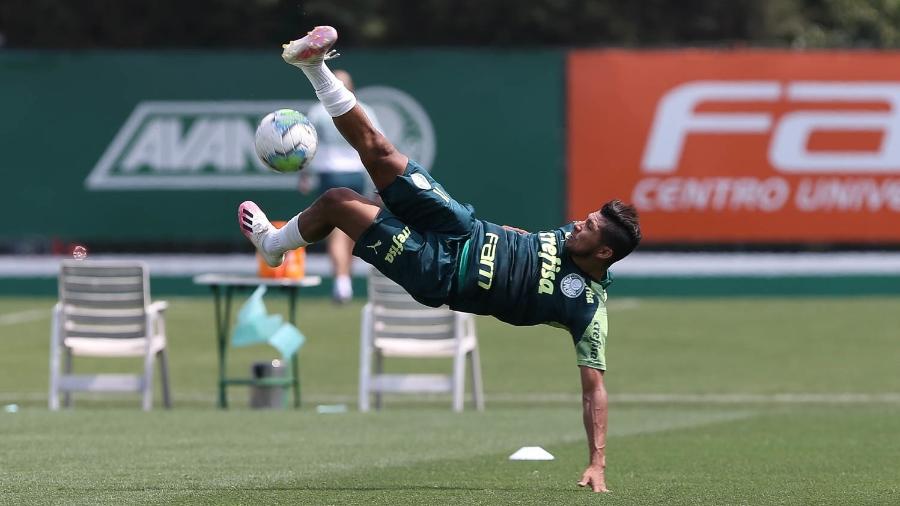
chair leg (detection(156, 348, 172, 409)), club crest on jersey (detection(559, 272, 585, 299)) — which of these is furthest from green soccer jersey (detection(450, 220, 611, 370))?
chair leg (detection(156, 348, 172, 409))

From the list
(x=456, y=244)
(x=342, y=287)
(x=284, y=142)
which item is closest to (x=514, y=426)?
(x=456, y=244)

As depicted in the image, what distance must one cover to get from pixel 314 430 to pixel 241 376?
16.4 feet

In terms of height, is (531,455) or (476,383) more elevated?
(531,455)

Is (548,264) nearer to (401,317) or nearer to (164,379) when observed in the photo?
(401,317)

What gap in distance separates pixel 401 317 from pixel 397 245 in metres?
5.07

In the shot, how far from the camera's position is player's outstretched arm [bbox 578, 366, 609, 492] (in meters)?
8.84

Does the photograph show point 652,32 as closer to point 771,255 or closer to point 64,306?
point 771,255

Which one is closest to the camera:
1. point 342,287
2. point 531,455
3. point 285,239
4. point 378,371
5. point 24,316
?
point 285,239

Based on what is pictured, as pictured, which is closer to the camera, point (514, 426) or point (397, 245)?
point (397, 245)

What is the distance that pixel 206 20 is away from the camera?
36.2 metres

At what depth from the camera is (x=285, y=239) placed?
959cm

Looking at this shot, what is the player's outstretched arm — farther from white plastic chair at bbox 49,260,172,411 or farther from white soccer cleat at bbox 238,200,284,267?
white plastic chair at bbox 49,260,172,411

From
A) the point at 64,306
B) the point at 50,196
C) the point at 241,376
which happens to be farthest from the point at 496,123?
the point at 64,306

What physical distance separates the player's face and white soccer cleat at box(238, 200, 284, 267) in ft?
5.34
